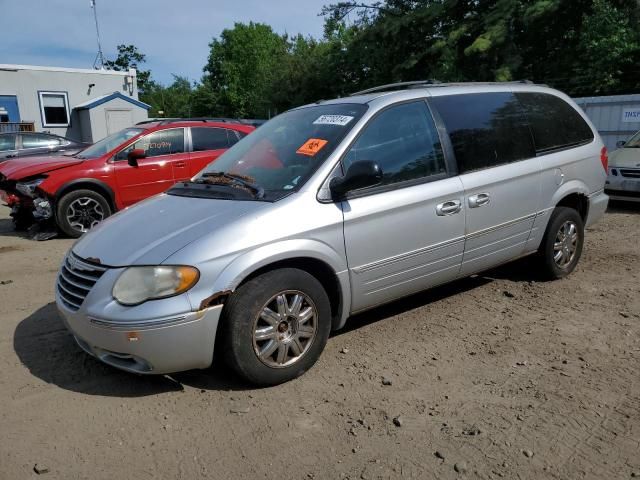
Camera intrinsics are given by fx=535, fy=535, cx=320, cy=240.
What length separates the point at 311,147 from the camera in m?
3.74

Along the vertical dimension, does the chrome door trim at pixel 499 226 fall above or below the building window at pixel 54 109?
below

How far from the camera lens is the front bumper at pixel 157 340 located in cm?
294

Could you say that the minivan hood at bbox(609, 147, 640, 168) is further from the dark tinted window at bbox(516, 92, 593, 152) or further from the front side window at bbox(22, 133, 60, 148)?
the front side window at bbox(22, 133, 60, 148)

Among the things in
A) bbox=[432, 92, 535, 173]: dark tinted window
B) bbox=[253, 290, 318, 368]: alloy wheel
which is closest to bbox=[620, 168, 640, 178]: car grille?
bbox=[432, 92, 535, 173]: dark tinted window

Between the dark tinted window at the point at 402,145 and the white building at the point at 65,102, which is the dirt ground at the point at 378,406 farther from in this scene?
the white building at the point at 65,102

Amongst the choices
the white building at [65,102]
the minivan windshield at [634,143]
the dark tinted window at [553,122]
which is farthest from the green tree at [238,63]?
the dark tinted window at [553,122]

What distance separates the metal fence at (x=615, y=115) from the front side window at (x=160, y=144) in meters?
8.69

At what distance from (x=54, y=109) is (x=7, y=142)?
39.3 feet

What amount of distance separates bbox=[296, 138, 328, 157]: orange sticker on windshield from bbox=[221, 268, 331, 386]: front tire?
0.89m

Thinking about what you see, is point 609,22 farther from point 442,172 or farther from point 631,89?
point 442,172

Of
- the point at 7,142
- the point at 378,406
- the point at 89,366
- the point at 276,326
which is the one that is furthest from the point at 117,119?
the point at 378,406

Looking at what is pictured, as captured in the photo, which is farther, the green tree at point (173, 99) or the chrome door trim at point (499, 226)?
the green tree at point (173, 99)

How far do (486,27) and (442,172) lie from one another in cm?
1852

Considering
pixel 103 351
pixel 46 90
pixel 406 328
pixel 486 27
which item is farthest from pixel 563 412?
pixel 46 90
